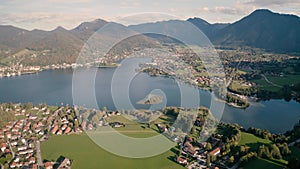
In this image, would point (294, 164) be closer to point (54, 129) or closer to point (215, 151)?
point (215, 151)

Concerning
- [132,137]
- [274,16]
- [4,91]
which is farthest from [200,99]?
[274,16]

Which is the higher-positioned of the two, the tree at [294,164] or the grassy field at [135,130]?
the tree at [294,164]

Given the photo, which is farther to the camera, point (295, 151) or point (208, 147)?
point (208, 147)

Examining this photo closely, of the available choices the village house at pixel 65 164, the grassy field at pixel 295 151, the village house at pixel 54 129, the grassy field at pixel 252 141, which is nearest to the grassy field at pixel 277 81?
the grassy field at pixel 252 141

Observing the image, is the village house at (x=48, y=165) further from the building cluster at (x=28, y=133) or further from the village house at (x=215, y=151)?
the village house at (x=215, y=151)

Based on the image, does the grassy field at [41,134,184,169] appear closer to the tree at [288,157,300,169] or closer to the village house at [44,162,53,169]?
the village house at [44,162,53,169]

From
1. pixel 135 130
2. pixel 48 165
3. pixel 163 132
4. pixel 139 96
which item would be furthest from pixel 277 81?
pixel 48 165
